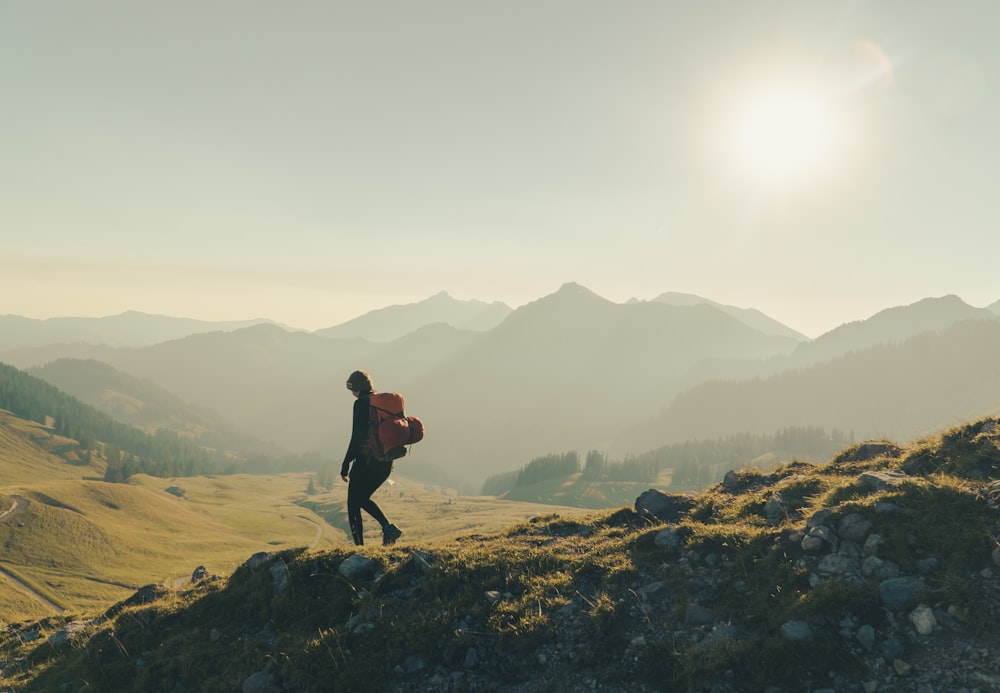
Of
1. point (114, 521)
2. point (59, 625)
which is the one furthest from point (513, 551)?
point (114, 521)

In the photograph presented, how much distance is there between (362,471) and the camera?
14.0 meters

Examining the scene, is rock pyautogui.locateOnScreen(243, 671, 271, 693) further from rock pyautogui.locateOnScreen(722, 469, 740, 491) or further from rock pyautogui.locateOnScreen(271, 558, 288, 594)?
rock pyautogui.locateOnScreen(722, 469, 740, 491)

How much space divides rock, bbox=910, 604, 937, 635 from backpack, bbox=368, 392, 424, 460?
419 inches

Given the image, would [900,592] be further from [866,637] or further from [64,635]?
[64,635]

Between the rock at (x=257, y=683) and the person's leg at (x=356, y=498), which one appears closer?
the rock at (x=257, y=683)

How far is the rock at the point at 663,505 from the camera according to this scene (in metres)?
14.0

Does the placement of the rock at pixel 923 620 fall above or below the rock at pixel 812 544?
below

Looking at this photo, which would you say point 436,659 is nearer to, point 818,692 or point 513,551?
point 513,551

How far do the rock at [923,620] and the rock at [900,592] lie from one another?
20cm

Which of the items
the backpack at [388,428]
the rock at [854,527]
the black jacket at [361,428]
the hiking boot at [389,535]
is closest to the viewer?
the rock at [854,527]

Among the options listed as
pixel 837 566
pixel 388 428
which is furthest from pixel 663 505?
pixel 388 428

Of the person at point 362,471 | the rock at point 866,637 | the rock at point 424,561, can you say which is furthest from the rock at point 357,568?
the rock at point 866,637

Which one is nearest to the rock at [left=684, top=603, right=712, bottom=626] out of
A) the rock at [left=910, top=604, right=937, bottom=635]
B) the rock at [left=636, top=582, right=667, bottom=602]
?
the rock at [left=636, top=582, right=667, bottom=602]

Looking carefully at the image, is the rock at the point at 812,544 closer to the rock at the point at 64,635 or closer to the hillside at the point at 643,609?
the hillside at the point at 643,609
